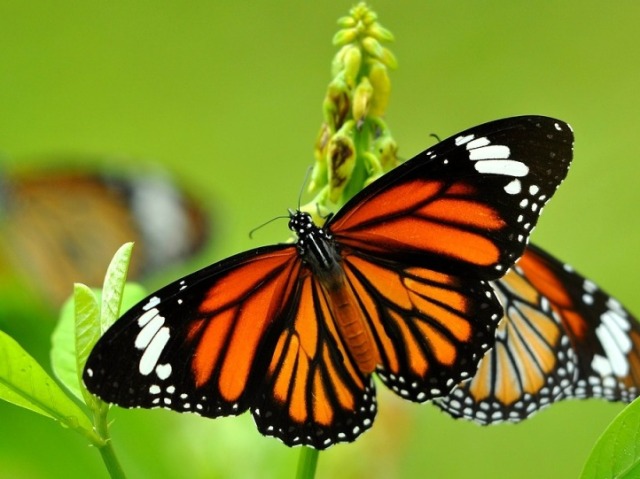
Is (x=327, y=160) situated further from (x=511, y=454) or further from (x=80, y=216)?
(x=511, y=454)

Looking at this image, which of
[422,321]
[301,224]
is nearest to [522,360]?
[422,321]

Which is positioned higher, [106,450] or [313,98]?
[313,98]

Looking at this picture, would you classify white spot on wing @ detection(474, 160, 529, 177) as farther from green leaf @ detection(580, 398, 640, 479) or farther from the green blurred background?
the green blurred background

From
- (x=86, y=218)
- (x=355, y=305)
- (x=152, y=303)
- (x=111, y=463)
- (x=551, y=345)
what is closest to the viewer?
(x=111, y=463)

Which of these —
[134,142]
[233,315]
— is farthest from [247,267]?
[134,142]

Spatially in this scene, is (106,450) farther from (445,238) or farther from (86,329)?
(445,238)
